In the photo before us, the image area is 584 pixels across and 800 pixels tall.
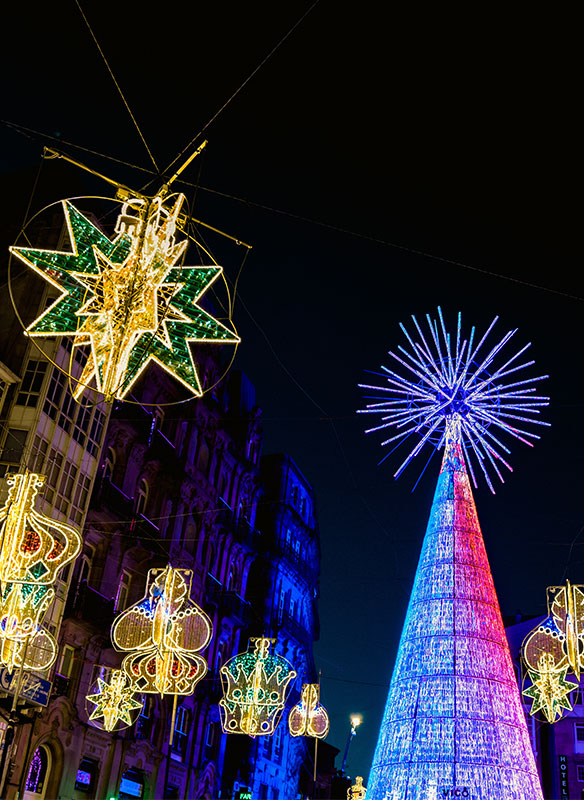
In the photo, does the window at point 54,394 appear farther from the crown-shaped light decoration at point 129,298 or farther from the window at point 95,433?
the crown-shaped light decoration at point 129,298

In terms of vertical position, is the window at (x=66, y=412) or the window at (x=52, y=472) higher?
the window at (x=66, y=412)

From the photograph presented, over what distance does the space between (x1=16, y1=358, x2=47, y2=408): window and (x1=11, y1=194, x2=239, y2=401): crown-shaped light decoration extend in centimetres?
1312

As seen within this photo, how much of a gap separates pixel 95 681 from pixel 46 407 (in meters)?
9.20

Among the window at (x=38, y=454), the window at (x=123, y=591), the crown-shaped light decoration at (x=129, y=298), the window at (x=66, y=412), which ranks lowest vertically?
the crown-shaped light decoration at (x=129, y=298)

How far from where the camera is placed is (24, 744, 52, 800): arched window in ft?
73.4

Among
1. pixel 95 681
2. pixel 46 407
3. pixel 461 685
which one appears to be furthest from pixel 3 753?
pixel 461 685

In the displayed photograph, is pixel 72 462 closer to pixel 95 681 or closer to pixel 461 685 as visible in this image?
pixel 95 681

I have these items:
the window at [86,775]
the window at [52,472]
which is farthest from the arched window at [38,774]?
the window at [52,472]

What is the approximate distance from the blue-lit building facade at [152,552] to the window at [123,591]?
4cm

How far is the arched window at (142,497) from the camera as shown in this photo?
30.2 meters

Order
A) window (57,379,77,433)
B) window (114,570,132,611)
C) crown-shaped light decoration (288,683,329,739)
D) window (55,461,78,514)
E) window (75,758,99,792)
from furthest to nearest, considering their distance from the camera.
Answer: window (114,570,132,611) → window (75,758,99,792) → crown-shaped light decoration (288,683,329,739) → window (57,379,77,433) → window (55,461,78,514)

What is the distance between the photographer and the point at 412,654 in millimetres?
17562

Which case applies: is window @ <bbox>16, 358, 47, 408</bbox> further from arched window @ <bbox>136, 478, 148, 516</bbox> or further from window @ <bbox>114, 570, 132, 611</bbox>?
window @ <bbox>114, 570, 132, 611</bbox>

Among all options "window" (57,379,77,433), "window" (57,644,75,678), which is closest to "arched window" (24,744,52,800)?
"window" (57,644,75,678)
